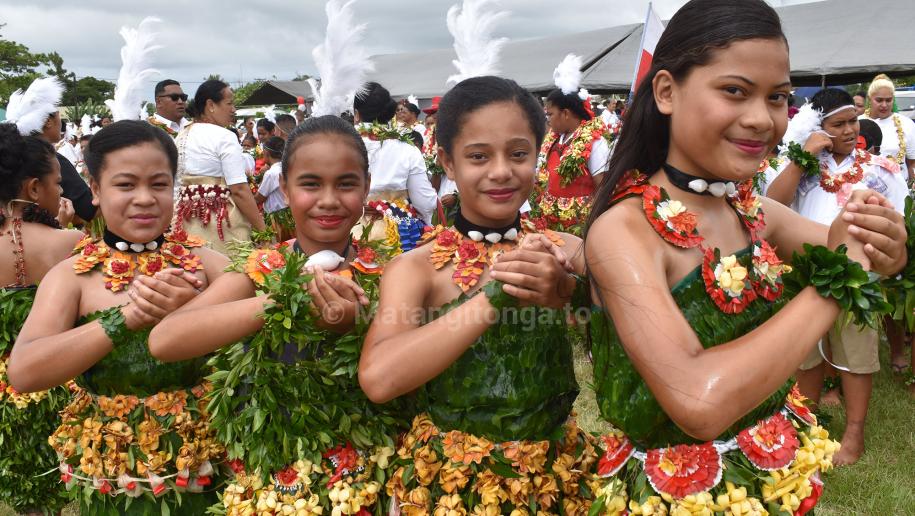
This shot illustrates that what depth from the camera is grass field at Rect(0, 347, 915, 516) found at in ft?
12.3

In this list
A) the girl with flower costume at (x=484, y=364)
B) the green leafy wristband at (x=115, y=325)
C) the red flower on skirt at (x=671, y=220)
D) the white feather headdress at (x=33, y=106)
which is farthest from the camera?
the white feather headdress at (x=33, y=106)

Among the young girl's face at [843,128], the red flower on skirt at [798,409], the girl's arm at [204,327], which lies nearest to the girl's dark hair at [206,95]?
the girl's arm at [204,327]

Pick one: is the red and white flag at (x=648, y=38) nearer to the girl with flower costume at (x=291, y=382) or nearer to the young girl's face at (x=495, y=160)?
the young girl's face at (x=495, y=160)

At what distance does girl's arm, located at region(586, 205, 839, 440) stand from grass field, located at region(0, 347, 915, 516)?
1.80 m

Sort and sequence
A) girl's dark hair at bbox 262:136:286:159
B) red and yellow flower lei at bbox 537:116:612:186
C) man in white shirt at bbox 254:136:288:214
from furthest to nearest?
girl's dark hair at bbox 262:136:286:159, man in white shirt at bbox 254:136:288:214, red and yellow flower lei at bbox 537:116:612:186

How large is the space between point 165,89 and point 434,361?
253 inches

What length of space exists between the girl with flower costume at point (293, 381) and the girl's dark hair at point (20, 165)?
59.1 inches

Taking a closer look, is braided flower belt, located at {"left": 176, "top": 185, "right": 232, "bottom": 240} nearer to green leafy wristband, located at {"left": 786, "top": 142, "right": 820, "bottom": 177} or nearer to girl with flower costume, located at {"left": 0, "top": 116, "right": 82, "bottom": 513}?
girl with flower costume, located at {"left": 0, "top": 116, "right": 82, "bottom": 513}

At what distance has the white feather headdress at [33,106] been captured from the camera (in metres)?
3.57

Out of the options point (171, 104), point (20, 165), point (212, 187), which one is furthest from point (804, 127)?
point (171, 104)

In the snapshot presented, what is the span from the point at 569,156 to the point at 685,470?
197 inches

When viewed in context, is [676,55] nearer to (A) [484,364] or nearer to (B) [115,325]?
(A) [484,364]

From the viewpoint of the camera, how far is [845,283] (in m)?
1.42

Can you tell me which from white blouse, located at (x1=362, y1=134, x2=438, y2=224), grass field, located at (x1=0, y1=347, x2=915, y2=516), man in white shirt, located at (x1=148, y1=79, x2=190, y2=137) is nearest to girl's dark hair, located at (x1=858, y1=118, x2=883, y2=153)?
grass field, located at (x1=0, y1=347, x2=915, y2=516)
